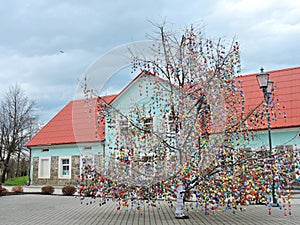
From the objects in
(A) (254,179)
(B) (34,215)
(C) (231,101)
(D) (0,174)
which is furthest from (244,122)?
(D) (0,174)

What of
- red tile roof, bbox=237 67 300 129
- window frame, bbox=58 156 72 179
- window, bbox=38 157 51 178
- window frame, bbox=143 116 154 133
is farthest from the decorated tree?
window, bbox=38 157 51 178

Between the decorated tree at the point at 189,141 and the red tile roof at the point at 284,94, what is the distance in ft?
24.9

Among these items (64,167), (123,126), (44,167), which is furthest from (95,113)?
(44,167)

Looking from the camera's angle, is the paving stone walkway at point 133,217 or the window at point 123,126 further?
the window at point 123,126

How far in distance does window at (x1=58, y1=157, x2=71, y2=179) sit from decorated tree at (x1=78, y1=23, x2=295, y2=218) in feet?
45.7

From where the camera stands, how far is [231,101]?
8.45 m

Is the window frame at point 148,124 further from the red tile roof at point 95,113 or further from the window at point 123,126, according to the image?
the red tile roof at point 95,113

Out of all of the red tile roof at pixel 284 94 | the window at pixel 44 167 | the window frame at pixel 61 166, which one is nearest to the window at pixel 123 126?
the red tile roof at pixel 284 94

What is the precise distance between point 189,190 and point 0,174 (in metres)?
31.6

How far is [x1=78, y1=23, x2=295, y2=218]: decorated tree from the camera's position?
26.9 feet

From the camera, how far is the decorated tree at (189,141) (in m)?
8.19

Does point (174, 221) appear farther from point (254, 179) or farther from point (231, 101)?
point (231, 101)

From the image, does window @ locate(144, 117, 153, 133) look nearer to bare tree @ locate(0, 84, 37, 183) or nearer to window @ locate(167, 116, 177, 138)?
window @ locate(167, 116, 177, 138)

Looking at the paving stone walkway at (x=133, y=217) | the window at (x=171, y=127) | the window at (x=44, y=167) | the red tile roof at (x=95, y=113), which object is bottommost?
the paving stone walkway at (x=133, y=217)
